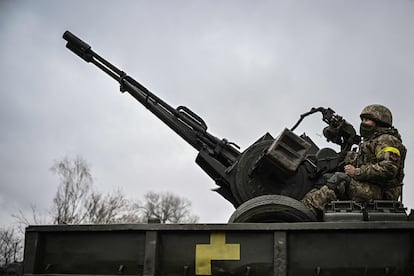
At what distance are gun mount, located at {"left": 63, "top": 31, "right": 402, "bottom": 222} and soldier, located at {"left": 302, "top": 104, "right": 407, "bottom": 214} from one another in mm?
318

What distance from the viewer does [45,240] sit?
4.07 m

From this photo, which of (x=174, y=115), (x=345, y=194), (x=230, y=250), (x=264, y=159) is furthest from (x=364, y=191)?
(x=174, y=115)

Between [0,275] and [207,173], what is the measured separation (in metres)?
5.33

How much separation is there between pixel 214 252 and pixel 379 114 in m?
2.23

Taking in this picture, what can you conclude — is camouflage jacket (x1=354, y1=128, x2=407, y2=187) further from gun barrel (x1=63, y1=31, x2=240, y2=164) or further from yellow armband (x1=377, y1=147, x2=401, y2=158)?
gun barrel (x1=63, y1=31, x2=240, y2=164)

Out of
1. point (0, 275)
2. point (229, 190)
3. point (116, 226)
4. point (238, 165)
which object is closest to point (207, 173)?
point (229, 190)

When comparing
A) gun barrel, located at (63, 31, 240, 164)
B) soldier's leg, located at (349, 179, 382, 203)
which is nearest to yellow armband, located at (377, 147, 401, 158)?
soldier's leg, located at (349, 179, 382, 203)

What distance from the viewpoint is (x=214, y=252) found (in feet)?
12.2

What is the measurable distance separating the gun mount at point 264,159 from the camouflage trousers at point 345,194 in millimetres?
184

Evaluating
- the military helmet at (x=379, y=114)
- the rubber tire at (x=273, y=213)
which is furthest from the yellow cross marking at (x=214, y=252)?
the military helmet at (x=379, y=114)

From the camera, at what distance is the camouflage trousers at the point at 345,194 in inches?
180

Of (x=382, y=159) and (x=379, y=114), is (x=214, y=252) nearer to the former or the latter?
(x=382, y=159)

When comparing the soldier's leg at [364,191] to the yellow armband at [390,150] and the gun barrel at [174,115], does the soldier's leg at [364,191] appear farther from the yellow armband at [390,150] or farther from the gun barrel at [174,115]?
the gun barrel at [174,115]

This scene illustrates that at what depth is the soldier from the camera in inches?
176
